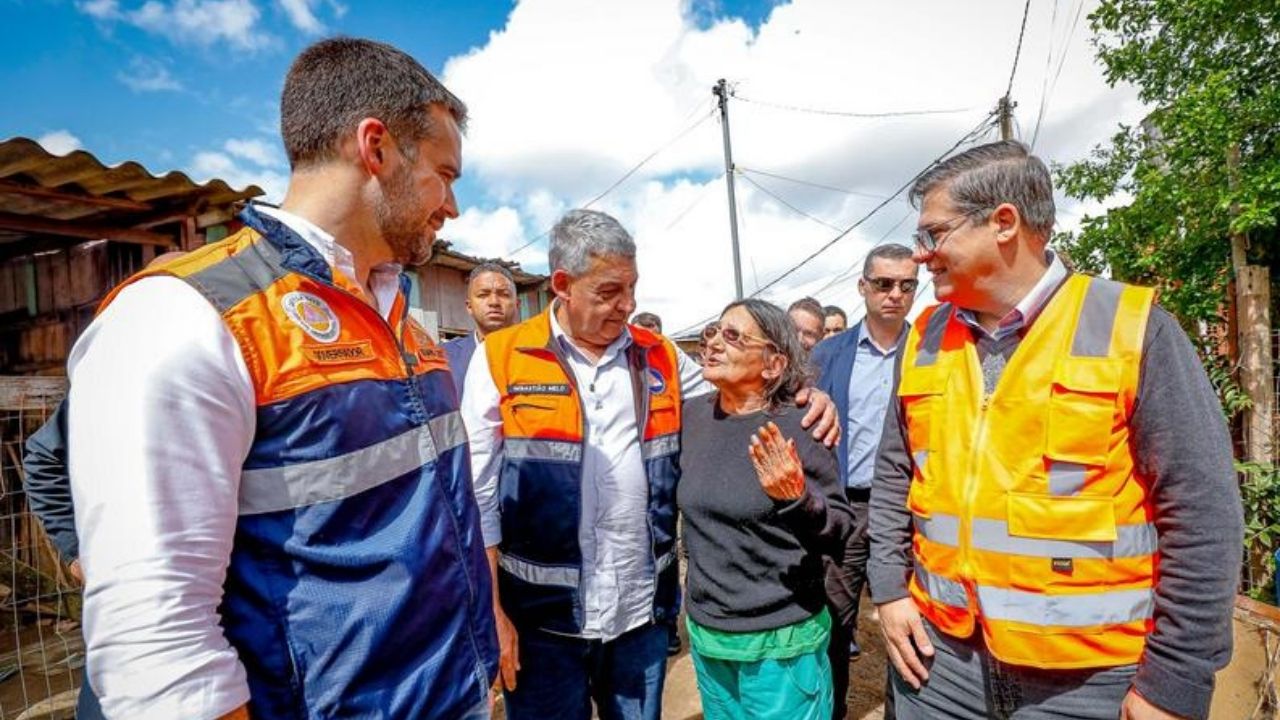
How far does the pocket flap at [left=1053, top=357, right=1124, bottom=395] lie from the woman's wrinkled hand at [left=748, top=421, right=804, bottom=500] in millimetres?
772

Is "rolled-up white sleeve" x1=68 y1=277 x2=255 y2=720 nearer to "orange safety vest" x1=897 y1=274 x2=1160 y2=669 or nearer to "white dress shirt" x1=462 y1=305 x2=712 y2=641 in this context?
"white dress shirt" x1=462 y1=305 x2=712 y2=641

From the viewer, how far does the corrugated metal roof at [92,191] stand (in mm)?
3967

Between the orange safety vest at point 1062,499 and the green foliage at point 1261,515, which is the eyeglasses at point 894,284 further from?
the green foliage at point 1261,515

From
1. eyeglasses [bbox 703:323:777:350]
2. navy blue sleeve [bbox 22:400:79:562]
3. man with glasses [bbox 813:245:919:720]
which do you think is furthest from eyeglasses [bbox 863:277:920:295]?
navy blue sleeve [bbox 22:400:79:562]

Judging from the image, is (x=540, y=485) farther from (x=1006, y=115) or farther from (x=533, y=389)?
(x=1006, y=115)

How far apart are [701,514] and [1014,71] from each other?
12115mm

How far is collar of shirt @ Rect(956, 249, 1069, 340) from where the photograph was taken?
5.38ft

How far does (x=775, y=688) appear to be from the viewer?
2.12 meters

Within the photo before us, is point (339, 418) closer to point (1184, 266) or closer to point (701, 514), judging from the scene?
point (701, 514)

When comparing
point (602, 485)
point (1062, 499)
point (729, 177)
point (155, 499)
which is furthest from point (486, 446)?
point (729, 177)

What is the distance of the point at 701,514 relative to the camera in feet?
7.42

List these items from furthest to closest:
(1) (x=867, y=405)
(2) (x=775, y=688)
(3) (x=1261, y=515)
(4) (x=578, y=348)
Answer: (3) (x=1261, y=515)
(1) (x=867, y=405)
(4) (x=578, y=348)
(2) (x=775, y=688)

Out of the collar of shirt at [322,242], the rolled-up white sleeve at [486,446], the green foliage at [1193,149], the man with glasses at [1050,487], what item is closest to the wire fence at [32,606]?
the rolled-up white sleeve at [486,446]

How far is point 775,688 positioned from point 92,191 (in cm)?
554
